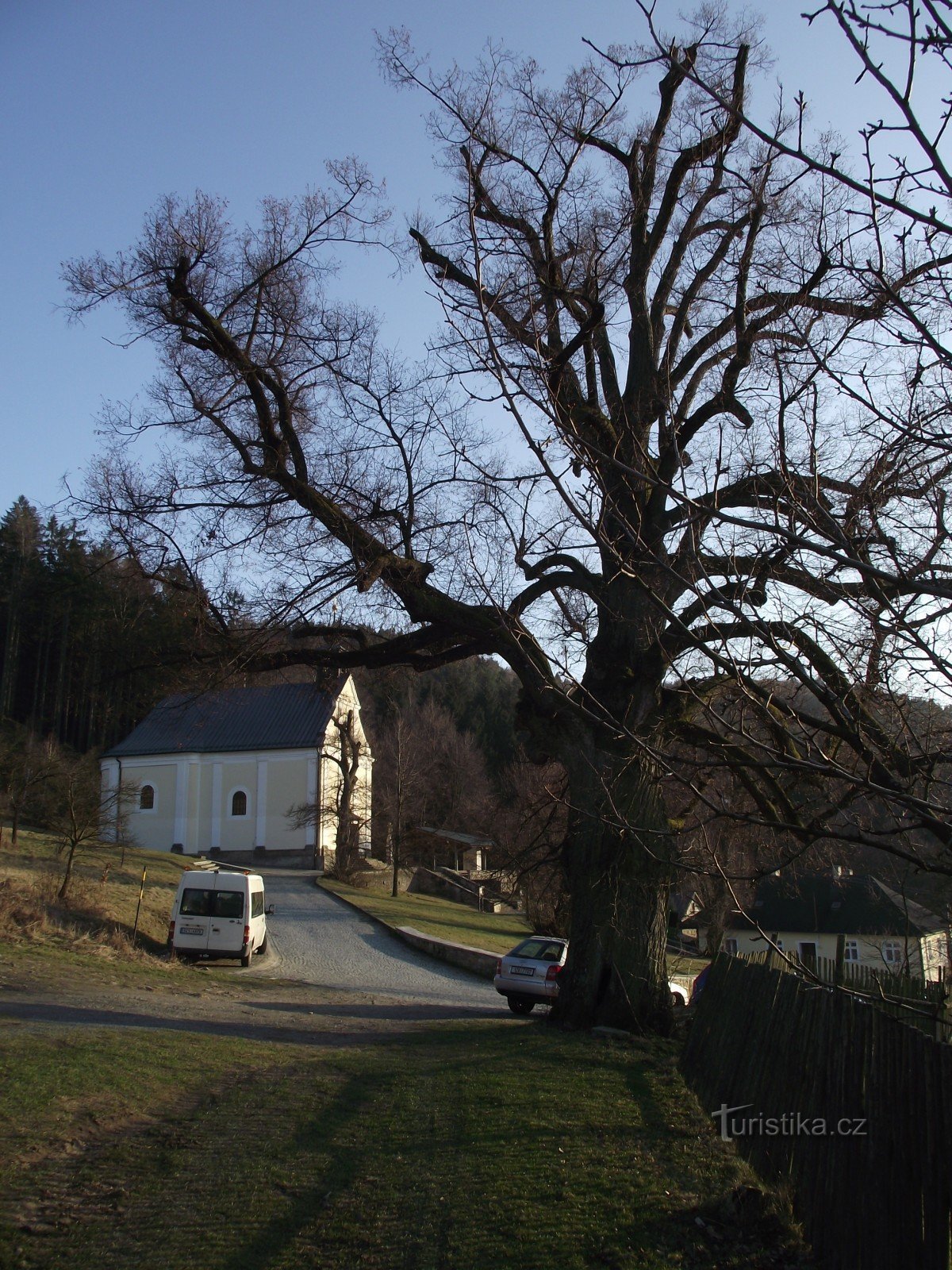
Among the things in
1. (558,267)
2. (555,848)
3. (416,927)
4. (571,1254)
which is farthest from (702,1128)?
(416,927)

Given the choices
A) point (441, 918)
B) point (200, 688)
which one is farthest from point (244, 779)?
point (200, 688)

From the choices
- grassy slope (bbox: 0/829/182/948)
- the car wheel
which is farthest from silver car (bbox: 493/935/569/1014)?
grassy slope (bbox: 0/829/182/948)

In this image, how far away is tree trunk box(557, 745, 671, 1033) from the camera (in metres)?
12.8

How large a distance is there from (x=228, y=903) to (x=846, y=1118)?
18.8 m

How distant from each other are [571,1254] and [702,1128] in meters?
3.27

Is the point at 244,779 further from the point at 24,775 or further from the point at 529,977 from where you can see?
the point at 529,977

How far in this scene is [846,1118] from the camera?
5617 mm

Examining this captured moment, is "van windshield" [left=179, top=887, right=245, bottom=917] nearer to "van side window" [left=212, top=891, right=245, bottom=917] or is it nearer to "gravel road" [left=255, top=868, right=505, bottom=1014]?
"van side window" [left=212, top=891, right=245, bottom=917]

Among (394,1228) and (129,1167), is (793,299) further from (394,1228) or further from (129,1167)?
(129,1167)

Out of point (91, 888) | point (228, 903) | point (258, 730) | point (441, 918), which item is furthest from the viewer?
point (258, 730)

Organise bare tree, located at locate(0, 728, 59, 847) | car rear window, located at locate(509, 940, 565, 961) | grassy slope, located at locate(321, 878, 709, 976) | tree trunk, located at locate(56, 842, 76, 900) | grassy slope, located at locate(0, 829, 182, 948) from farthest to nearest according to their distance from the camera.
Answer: grassy slope, located at locate(321, 878, 709, 976), bare tree, located at locate(0, 728, 59, 847), tree trunk, located at locate(56, 842, 76, 900), grassy slope, located at locate(0, 829, 182, 948), car rear window, located at locate(509, 940, 565, 961)

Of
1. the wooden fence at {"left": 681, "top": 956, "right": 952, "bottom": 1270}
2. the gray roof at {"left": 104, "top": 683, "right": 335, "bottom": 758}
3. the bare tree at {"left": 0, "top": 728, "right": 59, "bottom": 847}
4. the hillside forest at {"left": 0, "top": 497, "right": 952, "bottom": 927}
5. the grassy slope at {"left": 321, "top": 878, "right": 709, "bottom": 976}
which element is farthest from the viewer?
the gray roof at {"left": 104, "top": 683, "right": 335, "bottom": 758}

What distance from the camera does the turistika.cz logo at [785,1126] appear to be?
557cm

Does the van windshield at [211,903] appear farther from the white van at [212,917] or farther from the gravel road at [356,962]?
the gravel road at [356,962]
